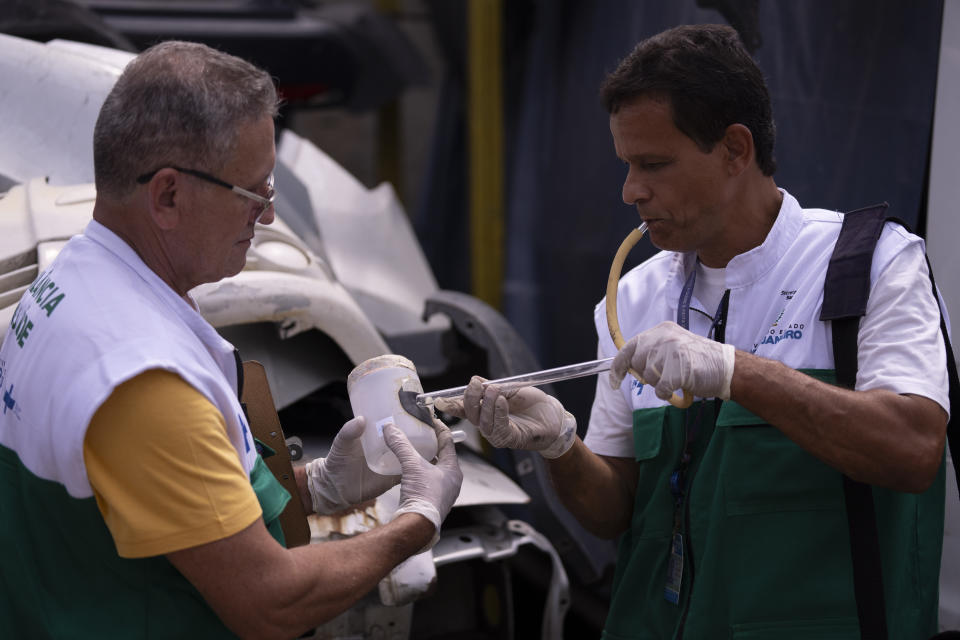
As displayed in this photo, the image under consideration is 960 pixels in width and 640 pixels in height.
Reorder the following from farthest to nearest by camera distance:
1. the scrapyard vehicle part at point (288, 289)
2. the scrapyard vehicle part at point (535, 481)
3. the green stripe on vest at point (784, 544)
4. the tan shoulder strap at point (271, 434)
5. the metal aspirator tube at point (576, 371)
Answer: the scrapyard vehicle part at point (535, 481) < the scrapyard vehicle part at point (288, 289) < the tan shoulder strap at point (271, 434) < the metal aspirator tube at point (576, 371) < the green stripe on vest at point (784, 544)

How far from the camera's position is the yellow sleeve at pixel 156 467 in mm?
1222

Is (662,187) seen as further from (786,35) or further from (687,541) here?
(786,35)

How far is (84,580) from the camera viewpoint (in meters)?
1.34

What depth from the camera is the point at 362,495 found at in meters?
1.82

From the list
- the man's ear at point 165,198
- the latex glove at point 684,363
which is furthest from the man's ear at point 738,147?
the man's ear at point 165,198

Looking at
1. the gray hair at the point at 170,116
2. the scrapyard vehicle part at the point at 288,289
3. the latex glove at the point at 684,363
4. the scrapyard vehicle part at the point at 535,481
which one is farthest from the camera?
the scrapyard vehicle part at the point at 535,481

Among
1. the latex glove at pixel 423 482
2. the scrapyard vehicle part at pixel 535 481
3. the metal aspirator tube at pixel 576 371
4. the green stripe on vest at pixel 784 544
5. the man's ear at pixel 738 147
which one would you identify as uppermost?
the man's ear at pixel 738 147

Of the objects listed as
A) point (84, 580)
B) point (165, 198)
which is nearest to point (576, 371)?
point (165, 198)

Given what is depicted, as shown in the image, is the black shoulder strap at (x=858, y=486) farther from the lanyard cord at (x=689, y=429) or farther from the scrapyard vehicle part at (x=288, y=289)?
the scrapyard vehicle part at (x=288, y=289)

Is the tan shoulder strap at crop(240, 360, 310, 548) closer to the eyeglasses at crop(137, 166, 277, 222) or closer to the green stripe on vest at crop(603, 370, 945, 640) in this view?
the eyeglasses at crop(137, 166, 277, 222)

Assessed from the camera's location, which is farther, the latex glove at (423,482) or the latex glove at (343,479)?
the latex glove at (343,479)

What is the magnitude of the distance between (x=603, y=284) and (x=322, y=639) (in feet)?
6.58

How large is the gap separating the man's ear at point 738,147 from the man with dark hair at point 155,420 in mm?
807

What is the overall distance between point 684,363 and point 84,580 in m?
0.93
